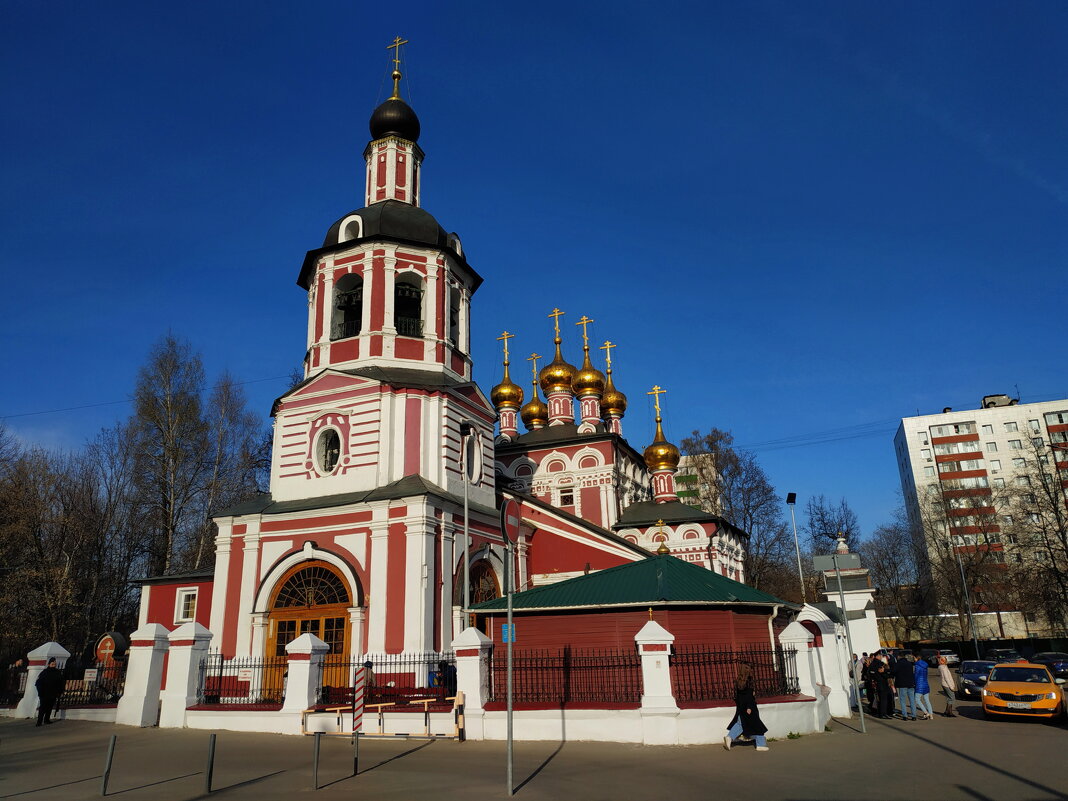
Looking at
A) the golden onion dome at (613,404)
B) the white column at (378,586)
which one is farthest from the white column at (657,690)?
the golden onion dome at (613,404)

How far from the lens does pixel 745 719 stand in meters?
11.4

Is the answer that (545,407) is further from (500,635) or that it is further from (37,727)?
(37,727)

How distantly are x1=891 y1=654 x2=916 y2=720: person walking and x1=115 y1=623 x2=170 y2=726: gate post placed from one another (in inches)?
610

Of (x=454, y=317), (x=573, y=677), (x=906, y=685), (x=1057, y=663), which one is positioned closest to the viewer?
(x=573, y=677)

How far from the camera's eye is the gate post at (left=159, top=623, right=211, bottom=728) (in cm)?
1512

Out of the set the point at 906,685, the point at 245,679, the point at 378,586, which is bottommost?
the point at 906,685

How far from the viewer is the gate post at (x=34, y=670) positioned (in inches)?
679

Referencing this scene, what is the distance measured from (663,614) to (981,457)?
205 ft

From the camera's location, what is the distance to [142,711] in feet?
50.4

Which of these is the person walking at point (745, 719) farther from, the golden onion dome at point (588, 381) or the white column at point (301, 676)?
the golden onion dome at point (588, 381)

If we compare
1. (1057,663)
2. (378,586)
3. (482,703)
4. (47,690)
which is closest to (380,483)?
(378,586)

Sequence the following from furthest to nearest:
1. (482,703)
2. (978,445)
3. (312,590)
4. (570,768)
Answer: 1. (978,445)
2. (312,590)
3. (482,703)
4. (570,768)

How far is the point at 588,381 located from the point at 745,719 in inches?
1169

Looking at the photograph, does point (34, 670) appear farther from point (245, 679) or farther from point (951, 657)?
point (951, 657)
